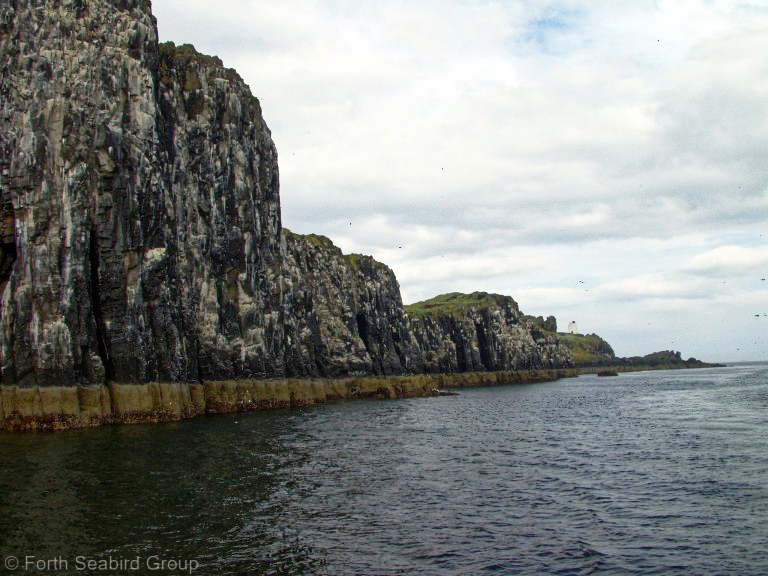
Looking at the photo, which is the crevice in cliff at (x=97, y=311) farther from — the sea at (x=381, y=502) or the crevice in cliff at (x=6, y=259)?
the sea at (x=381, y=502)

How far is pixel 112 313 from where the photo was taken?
60.6 metres

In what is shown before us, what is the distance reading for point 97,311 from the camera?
60750 millimetres

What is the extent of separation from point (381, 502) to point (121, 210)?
43.8 metres

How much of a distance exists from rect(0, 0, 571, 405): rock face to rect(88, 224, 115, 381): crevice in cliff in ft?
0.41

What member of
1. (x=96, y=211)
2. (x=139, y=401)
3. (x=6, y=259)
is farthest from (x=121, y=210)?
(x=139, y=401)

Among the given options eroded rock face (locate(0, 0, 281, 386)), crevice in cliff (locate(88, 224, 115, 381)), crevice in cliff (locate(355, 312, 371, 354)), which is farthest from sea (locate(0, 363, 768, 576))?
crevice in cliff (locate(355, 312, 371, 354))

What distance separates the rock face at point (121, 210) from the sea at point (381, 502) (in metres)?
10.5

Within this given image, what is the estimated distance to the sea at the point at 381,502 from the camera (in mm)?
22008

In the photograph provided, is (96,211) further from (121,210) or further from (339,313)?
(339,313)

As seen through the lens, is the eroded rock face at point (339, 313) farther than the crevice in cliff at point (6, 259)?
Yes

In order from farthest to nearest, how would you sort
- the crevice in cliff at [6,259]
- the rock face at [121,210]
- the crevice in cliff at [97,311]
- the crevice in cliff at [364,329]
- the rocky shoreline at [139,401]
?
the crevice in cliff at [364,329] → the crevice in cliff at [97,311] → the crevice in cliff at [6,259] → the rock face at [121,210] → the rocky shoreline at [139,401]

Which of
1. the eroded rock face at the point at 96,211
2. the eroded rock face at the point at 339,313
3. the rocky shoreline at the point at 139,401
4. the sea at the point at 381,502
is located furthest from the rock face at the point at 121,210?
the eroded rock face at the point at 339,313

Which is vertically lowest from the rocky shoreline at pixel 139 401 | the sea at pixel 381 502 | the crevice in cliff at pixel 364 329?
the sea at pixel 381 502

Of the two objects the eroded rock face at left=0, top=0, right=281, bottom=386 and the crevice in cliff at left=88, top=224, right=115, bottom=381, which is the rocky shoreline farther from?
the crevice in cliff at left=88, top=224, right=115, bottom=381
